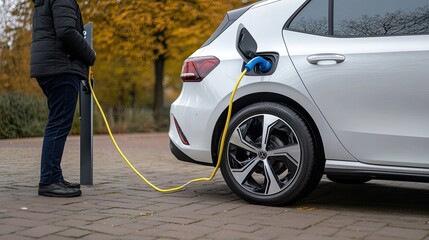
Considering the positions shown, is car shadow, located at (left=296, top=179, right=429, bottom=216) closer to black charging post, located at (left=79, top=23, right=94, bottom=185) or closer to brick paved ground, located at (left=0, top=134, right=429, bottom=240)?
brick paved ground, located at (left=0, top=134, right=429, bottom=240)

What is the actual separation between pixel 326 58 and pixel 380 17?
479 mm

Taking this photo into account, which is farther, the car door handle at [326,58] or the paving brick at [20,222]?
the car door handle at [326,58]

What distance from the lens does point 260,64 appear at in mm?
4488

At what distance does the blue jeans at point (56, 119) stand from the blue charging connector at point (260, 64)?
1.48 metres

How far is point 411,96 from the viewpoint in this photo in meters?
4.03

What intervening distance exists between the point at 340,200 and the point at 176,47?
44.8ft

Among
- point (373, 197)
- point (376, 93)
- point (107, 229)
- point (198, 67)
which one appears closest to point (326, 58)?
point (376, 93)

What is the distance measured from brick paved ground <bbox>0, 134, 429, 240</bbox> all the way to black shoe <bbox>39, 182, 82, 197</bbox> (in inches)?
3.8

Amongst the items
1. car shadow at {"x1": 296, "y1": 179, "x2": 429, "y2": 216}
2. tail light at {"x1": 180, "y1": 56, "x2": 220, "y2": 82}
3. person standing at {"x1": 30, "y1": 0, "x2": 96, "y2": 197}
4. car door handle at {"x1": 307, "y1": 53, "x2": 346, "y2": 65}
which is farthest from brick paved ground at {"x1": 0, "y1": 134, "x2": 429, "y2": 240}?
car door handle at {"x1": 307, "y1": 53, "x2": 346, "y2": 65}

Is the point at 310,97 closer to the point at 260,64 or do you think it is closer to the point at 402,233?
the point at 260,64

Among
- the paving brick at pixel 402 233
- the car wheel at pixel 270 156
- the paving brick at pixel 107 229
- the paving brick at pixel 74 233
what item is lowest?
the paving brick at pixel 402 233

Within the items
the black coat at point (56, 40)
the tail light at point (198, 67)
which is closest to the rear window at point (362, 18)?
the tail light at point (198, 67)

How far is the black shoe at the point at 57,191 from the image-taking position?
4844mm

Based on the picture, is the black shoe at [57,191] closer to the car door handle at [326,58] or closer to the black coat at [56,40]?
the black coat at [56,40]
